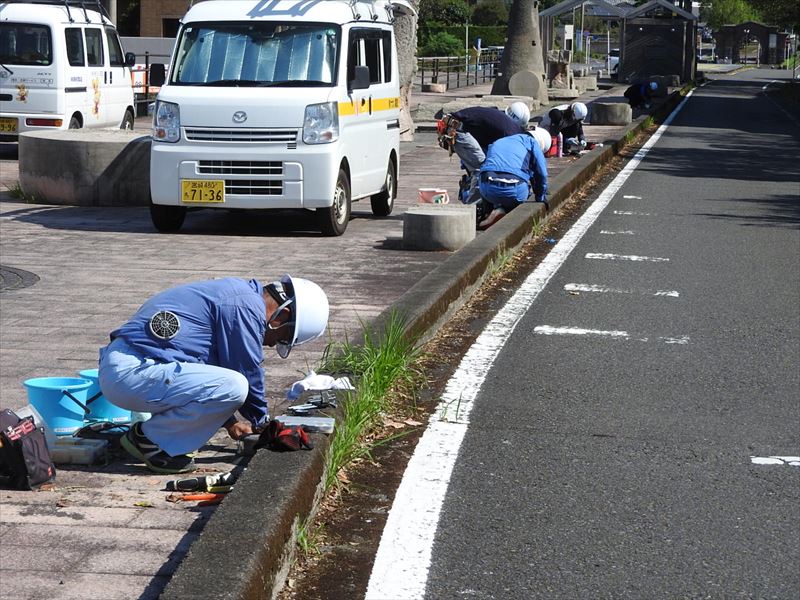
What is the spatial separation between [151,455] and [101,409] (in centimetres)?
68

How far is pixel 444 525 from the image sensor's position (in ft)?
16.0

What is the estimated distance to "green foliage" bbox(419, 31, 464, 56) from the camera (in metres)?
74.1

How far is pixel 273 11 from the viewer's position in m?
12.9

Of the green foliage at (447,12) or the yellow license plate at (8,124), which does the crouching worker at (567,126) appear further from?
the green foliage at (447,12)

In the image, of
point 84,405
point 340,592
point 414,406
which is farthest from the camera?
point 414,406

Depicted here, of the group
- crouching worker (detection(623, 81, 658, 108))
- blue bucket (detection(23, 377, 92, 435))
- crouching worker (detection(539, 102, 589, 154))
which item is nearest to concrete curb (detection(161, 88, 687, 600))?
blue bucket (detection(23, 377, 92, 435))

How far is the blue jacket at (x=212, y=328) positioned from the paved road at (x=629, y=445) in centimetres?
88

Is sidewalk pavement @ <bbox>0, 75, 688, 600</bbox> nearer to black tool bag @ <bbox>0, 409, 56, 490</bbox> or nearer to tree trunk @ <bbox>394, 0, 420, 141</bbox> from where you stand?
black tool bag @ <bbox>0, 409, 56, 490</bbox>

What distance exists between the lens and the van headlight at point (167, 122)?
40.9ft

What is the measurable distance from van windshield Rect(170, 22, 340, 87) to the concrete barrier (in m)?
1.82

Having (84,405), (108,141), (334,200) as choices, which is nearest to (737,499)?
(84,405)

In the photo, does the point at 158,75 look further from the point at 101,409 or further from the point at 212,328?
the point at 212,328

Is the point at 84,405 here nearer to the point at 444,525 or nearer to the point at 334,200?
the point at 444,525

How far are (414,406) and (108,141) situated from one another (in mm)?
8972
